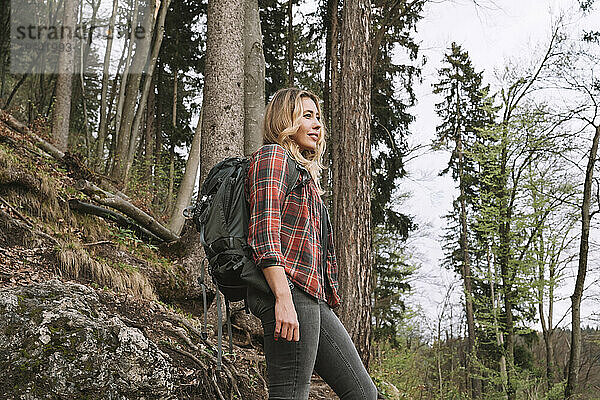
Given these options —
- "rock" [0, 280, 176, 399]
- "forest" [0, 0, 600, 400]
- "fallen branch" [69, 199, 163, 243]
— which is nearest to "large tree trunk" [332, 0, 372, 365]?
"forest" [0, 0, 600, 400]

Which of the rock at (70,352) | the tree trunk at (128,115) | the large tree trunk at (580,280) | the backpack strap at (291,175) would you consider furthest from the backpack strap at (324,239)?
the large tree trunk at (580,280)

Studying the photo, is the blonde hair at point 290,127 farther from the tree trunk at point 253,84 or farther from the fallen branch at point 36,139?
the fallen branch at point 36,139

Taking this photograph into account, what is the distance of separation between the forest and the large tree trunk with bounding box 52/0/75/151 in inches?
1.9

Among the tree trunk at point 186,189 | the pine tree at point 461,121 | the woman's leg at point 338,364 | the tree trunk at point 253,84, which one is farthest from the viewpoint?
the pine tree at point 461,121

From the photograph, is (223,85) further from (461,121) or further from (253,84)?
(461,121)

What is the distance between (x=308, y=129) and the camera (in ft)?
8.94

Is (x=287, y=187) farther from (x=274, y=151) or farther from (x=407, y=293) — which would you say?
(x=407, y=293)

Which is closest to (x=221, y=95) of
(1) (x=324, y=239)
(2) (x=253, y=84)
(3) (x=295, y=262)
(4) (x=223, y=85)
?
(4) (x=223, y=85)

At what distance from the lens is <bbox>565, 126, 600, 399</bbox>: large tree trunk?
1544 cm

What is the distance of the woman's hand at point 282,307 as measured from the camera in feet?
7.34

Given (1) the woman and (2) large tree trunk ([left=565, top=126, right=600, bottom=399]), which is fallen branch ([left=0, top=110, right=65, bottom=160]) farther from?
(2) large tree trunk ([left=565, top=126, right=600, bottom=399])

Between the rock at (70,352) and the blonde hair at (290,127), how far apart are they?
1.80 m

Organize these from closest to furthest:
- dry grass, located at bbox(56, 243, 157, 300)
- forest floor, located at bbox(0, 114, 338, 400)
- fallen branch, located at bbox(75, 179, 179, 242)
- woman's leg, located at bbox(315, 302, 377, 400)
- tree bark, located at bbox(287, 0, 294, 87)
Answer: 1. woman's leg, located at bbox(315, 302, 377, 400)
2. forest floor, located at bbox(0, 114, 338, 400)
3. dry grass, located at bbox(56, 243, 157, 300)
4. fallen branch, located at bbox(75, 179, 179, 242)
5. tree bark, located at bbox(287, 0, 294, 87)

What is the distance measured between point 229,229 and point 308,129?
0.69 metres
